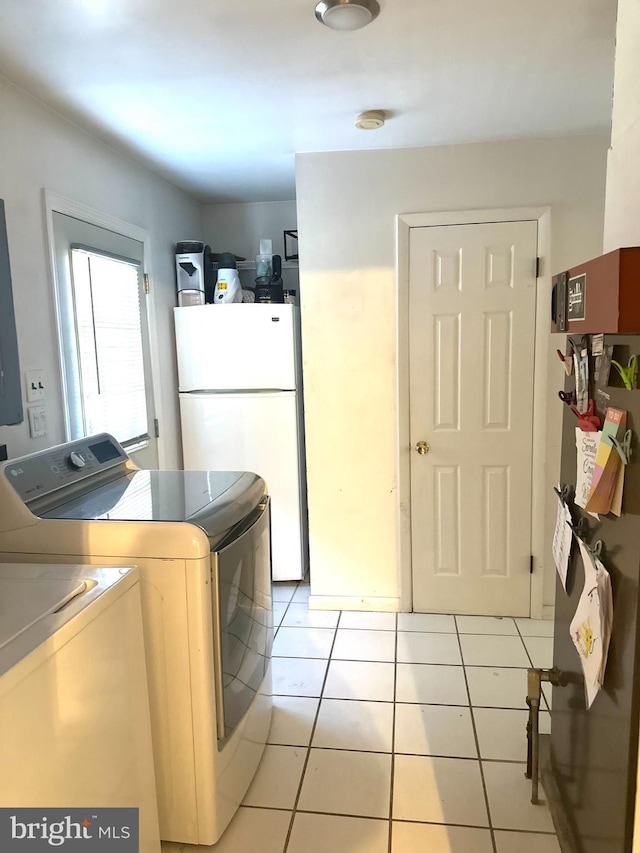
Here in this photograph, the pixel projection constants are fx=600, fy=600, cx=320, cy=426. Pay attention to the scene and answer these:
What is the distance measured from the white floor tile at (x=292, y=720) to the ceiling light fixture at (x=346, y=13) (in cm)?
231

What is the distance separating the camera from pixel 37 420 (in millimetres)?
2170

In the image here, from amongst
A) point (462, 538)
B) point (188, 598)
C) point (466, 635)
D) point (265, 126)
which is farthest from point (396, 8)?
point (466, 635)

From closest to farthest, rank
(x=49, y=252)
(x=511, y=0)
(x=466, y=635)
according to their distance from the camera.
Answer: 1. (x=511, y=0)
2. (x=49, y=252)
3. (x=466, y=635)

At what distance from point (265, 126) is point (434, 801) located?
2.56m

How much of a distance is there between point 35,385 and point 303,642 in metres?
1.67

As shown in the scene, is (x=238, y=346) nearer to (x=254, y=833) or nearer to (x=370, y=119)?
(x=370, y=119)

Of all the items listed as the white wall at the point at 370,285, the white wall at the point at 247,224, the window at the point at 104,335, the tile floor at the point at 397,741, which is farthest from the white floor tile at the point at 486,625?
the white wall at the point at 247,224

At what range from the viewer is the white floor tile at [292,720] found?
7.23 ft

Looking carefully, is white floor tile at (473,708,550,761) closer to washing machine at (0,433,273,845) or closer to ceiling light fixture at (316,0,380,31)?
washing machine at (0,433,273,845)

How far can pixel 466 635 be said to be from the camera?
9.50 feet

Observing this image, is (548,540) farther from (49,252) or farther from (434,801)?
(49,252)

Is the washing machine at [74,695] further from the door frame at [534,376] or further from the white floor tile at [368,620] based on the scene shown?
the door frame at [534,376]

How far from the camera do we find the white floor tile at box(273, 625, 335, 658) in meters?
2.77

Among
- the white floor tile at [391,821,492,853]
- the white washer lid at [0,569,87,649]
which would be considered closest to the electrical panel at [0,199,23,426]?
the white washer lid at [0,569,87,649]
